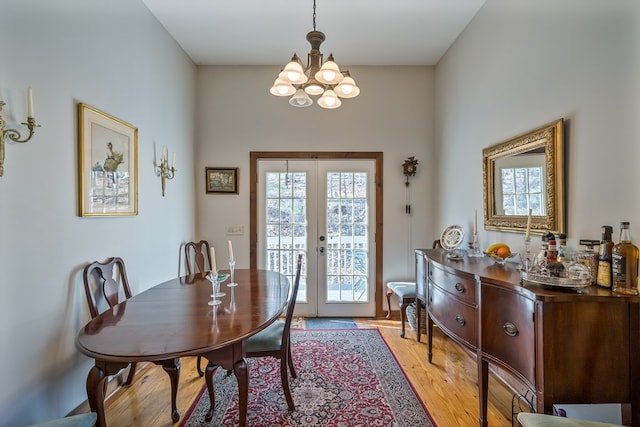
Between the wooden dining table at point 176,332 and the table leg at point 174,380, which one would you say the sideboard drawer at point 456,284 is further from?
the table leg at point 174,380

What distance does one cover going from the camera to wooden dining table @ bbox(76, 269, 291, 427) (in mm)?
1197

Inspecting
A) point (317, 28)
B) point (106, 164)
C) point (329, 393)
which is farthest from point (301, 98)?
point (329, 393)

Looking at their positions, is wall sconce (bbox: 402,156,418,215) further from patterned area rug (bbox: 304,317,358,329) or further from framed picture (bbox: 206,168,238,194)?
framed picture (bbox: 206,168,238,194)

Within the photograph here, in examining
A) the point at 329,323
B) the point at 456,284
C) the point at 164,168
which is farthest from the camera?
the point at 329,323

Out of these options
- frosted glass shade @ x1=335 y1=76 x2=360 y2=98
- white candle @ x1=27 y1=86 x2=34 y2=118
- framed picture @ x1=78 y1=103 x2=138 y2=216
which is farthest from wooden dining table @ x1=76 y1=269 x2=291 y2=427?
frosted glass shade @ x1=335 y1=76 x2=360 y2=98

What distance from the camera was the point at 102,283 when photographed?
1.97 metres

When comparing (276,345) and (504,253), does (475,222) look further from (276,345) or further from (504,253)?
(276,345)

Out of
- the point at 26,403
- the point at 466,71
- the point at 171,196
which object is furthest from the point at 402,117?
the point at 26,403

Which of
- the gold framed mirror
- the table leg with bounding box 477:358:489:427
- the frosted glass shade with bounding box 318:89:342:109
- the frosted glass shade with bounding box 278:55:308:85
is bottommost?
the table leg with bounding box 477:358:489:427

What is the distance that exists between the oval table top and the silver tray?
1319 mm

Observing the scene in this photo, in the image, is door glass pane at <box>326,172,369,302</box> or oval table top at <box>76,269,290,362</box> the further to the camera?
door glass pane at <box>326,172,369,302</box>

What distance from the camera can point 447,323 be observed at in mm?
2047

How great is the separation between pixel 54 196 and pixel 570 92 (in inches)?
120

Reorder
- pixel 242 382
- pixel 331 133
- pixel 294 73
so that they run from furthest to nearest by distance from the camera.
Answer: pixel 331 133
pixel 294 73
pixel 242 382
